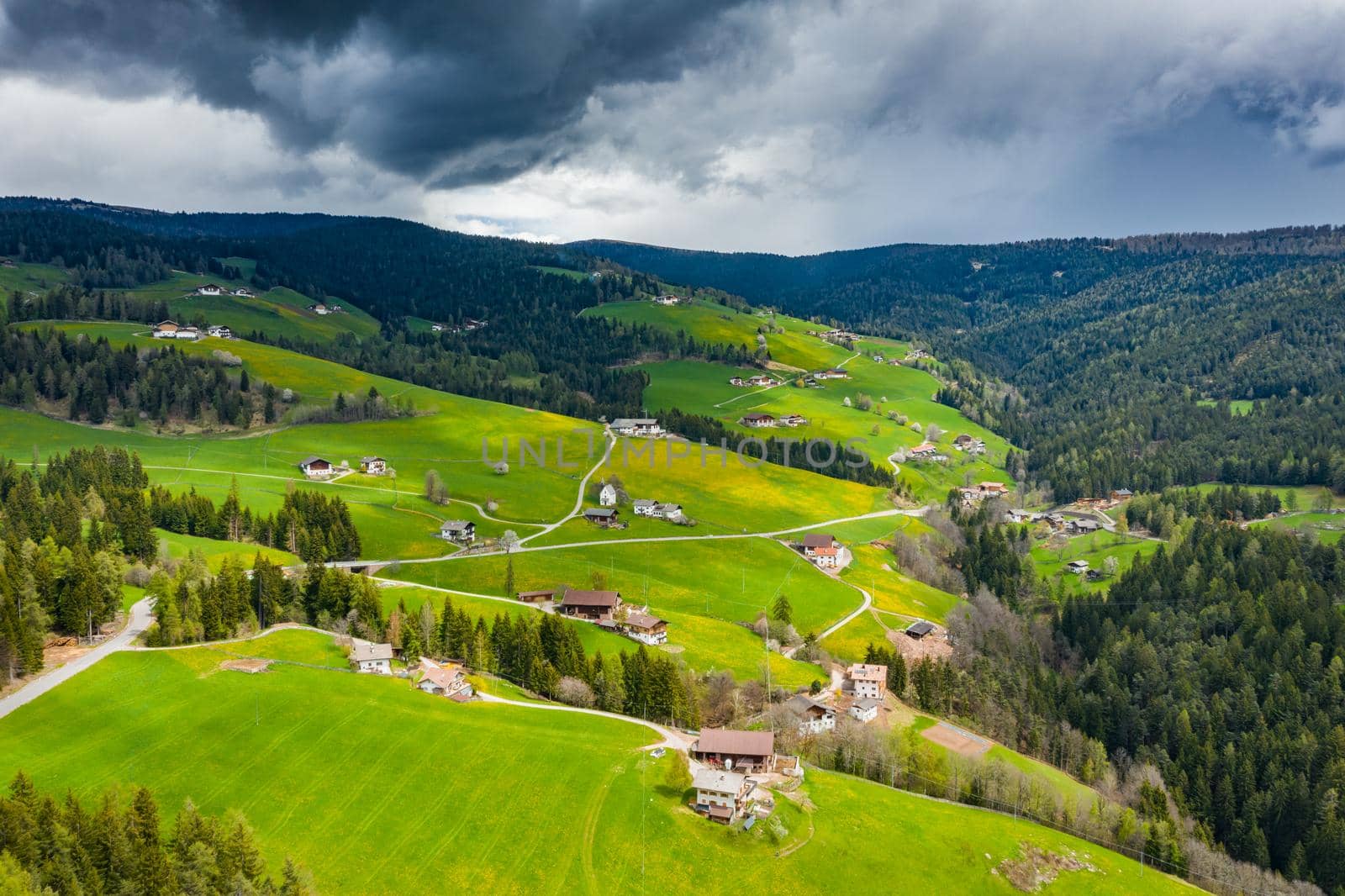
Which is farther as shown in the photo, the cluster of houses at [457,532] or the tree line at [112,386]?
the tree line at [112,386]

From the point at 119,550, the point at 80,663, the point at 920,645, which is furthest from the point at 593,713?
the point at 119,550

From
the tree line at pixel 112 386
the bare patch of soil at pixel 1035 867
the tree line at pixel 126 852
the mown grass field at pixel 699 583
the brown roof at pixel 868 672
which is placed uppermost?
the tree line at pixel 112 386

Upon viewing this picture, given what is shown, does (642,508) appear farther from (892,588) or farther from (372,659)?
(372,659)

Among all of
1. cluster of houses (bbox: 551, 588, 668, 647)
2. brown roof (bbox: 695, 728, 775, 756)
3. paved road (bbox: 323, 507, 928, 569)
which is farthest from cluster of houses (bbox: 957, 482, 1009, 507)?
brown roof (bbox: 695, 728, 775, 756)

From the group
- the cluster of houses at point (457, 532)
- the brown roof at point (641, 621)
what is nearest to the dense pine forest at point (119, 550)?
the cluster of houses at point (457, 532)

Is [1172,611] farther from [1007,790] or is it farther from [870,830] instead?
[870,830]

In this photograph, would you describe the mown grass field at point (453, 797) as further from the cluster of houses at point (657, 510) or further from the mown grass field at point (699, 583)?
the cluster of houses at point (657, 510)

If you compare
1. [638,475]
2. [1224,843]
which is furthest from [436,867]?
[638,475]
